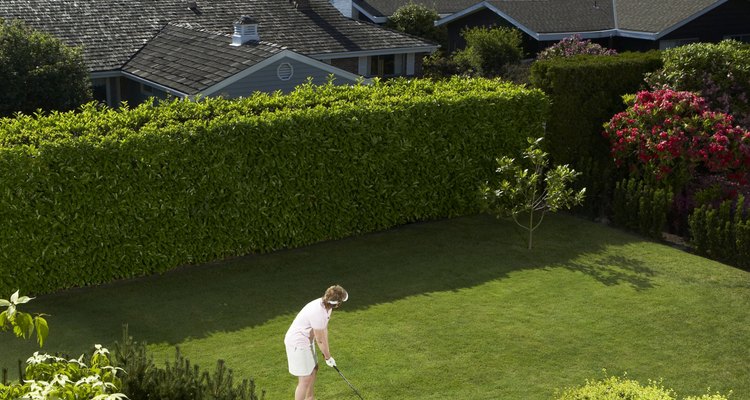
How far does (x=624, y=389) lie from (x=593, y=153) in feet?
43.9

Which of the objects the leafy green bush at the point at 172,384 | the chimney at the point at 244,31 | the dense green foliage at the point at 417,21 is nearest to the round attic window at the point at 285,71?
the chimney at the point at 244,31

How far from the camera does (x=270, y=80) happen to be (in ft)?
102

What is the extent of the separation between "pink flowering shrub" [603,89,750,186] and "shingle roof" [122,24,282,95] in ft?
43.5

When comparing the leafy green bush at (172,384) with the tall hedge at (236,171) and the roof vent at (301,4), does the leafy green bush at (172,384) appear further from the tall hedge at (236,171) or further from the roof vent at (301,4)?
A: the roof vent at (301,4)

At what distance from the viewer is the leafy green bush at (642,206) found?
68.6 ft

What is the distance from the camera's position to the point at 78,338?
15.0m

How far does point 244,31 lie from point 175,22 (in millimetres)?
6872

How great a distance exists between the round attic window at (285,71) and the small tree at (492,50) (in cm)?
1211

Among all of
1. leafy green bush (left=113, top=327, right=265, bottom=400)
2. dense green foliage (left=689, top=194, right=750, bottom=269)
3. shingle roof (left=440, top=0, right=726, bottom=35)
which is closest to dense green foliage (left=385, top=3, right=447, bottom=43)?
shingle roof (left=440, top=0, right=726, bottom=35)

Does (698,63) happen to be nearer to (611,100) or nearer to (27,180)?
(611,100)

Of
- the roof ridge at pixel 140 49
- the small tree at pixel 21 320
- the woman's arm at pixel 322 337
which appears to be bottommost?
the woman's arm at pixel 322 337

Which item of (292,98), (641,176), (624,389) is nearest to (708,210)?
(641,176)

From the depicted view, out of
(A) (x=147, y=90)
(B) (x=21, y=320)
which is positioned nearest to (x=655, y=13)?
(A) (x=147, y=90)

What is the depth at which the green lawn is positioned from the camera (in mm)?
13883
